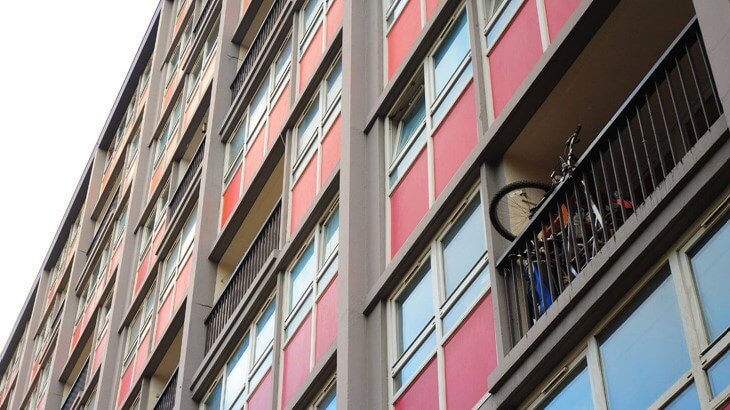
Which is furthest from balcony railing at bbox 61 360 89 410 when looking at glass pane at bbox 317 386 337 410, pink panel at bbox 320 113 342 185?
glass pane at bbox 317 386 337 410

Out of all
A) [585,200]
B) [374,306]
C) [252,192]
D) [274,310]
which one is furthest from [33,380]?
[585,200]

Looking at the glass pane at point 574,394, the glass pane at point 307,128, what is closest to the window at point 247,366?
the glass pane at point 307,128

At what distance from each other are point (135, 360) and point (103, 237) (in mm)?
10592

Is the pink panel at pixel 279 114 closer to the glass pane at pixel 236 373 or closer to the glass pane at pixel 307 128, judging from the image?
the glass pane at pixel 307 128

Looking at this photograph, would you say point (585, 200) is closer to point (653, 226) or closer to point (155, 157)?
point (653, 226)

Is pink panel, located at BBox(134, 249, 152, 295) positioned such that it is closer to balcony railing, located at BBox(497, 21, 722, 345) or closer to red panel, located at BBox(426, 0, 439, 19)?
red panel, located at BBox(426, 0, 439, 19)

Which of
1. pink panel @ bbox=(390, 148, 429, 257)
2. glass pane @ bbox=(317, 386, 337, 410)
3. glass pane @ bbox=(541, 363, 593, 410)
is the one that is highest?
pink panel @ bbox=(390, 148, 429, 257)

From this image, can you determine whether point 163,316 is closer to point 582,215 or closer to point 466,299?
point 466,299

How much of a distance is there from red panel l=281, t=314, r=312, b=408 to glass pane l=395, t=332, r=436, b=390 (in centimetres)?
307

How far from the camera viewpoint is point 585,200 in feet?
38.5

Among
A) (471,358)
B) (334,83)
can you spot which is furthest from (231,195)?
(471,358)

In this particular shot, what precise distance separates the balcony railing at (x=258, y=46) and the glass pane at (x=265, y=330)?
280 inches

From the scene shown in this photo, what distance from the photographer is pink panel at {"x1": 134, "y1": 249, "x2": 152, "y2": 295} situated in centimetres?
2947

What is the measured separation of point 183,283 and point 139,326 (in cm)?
397
